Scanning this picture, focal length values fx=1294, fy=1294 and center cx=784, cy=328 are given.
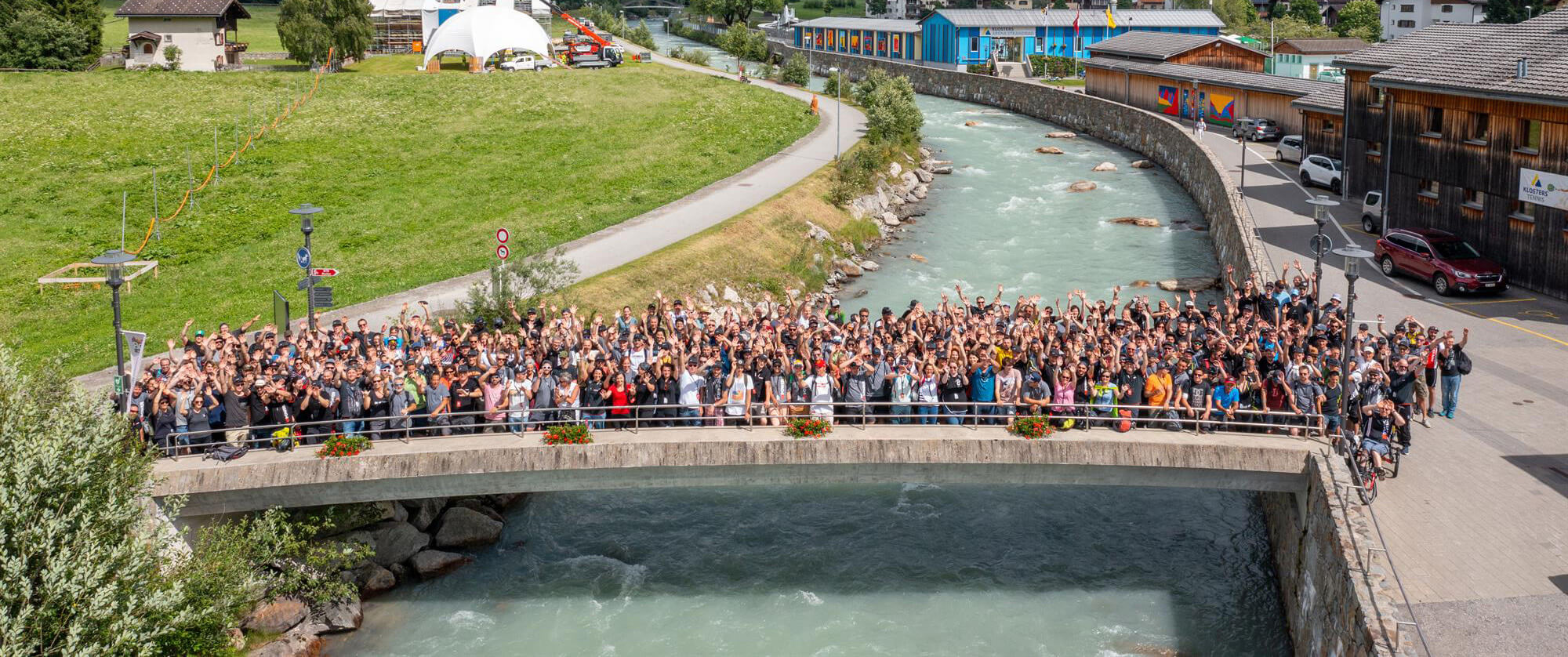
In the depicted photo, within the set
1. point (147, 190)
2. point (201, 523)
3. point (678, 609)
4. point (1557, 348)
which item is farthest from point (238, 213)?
point (1557, 348)

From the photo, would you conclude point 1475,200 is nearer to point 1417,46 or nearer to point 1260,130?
point 1417,46

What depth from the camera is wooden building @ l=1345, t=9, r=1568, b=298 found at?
3055 centimetres

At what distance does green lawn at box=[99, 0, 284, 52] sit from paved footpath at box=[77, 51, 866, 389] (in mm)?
→ 46144

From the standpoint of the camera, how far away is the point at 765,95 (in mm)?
72500

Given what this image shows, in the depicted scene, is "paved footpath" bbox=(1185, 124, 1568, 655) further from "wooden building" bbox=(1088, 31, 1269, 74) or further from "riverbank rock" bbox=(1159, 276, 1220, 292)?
"wooden building" bbox=(1088, 31, 1269, 74)

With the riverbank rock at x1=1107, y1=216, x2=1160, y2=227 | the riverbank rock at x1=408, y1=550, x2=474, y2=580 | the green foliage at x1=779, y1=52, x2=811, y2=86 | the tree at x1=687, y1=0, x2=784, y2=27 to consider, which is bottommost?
the riverbank rock at x1=408, y1=550, x2=474, y2=580

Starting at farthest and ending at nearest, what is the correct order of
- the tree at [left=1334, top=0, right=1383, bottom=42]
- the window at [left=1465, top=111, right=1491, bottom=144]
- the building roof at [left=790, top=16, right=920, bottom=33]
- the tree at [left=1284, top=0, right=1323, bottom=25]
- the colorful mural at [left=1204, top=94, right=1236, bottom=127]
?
the tree at [left=1284, top=0, right=1323, bottom=25] → the building roof at [left=790, top=16, right=920, bottom=33] → the tree at [left=1334, top=0, right=1383, bottom=42] → the colorful mural at [left=1204, top=94, right=1236, bottom=127] → the window at [left=1465, top=111, right=1491, bottom=144]

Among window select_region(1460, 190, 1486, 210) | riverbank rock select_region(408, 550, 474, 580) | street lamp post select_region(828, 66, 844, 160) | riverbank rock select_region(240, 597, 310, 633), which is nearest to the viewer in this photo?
riverbank rock select_region(240, 597, 310, 633)

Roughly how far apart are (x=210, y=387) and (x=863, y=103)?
57329 millimetres

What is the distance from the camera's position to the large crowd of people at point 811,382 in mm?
18797

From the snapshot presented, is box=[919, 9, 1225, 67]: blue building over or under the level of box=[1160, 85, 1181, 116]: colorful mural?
over

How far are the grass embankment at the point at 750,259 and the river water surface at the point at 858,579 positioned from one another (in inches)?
387

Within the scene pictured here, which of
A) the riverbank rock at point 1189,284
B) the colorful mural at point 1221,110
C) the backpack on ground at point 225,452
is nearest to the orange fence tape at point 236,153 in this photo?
the backpack on ground at point 225,452

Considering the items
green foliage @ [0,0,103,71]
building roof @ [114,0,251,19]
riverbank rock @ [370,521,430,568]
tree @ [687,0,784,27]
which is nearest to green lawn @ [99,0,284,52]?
green foliage @ [0,0,103,71]
